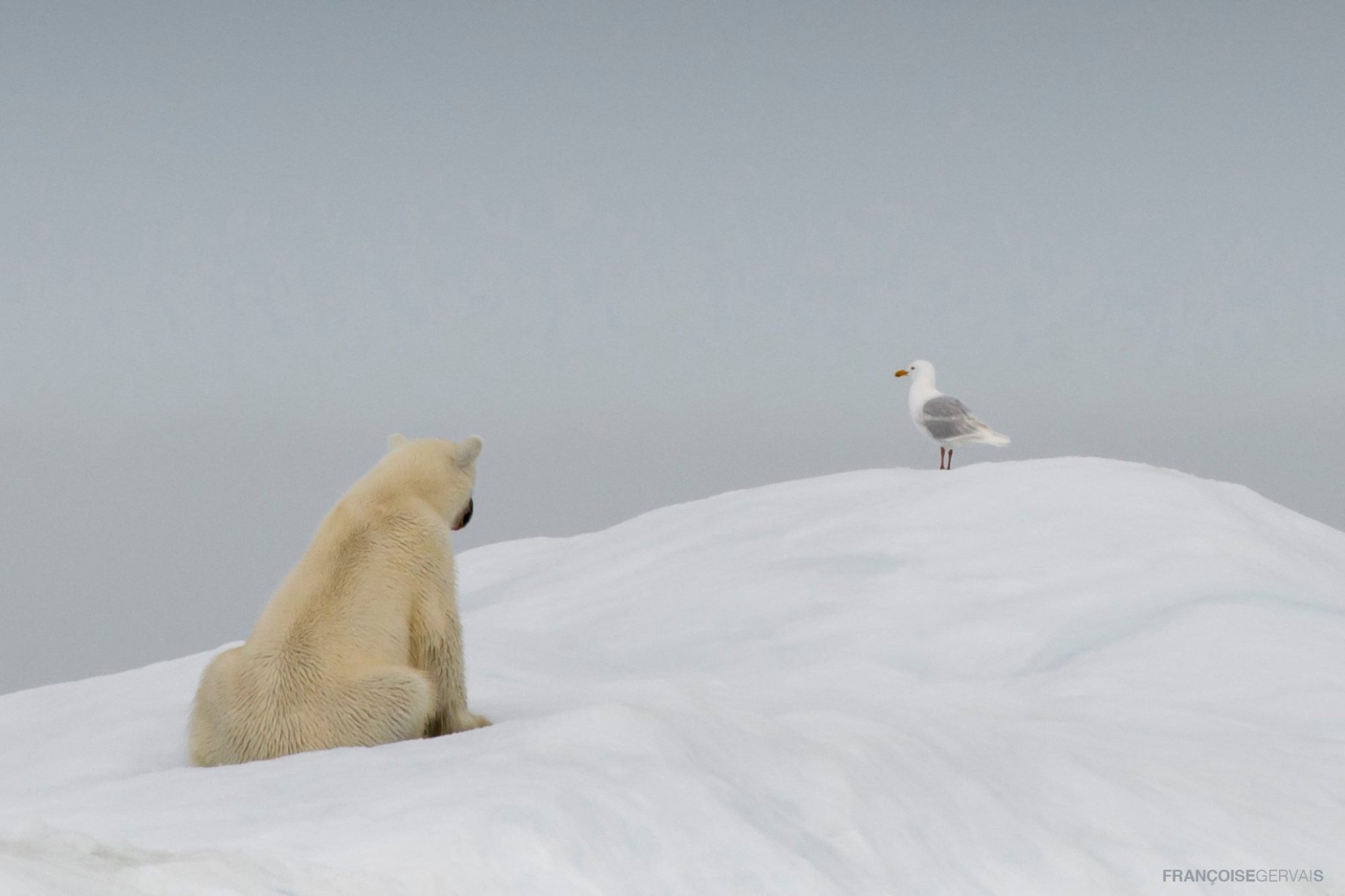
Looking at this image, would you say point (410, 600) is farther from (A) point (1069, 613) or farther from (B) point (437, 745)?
(A) point (1069, 613)

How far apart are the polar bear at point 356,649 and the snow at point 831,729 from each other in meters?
0.23

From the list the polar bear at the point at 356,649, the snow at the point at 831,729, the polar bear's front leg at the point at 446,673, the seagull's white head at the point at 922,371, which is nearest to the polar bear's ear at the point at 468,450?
the polar bear at the point at 356,649

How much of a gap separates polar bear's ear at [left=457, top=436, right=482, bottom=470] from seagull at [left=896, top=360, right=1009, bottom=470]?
19.2 ft

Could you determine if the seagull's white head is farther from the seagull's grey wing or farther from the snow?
the snow

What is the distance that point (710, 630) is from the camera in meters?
5.80

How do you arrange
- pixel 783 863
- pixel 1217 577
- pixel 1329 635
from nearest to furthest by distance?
pixel 783 863, pixel 1329 635, pixel 1217 577

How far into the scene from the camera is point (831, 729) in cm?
330

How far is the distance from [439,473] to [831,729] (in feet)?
4.90

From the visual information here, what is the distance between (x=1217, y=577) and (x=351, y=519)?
406 centimetres

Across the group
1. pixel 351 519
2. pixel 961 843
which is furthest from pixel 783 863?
pixel 351 519

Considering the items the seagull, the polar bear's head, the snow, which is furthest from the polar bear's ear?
the seagull

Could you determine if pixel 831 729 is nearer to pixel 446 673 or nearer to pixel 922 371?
pixel 446 673

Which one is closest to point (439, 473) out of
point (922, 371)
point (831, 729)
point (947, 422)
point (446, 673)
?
point (446, 673)

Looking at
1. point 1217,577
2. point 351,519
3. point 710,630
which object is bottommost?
point 710,630
